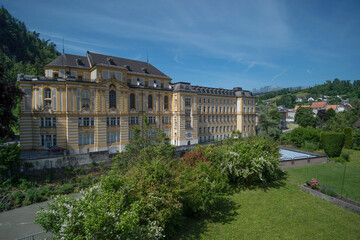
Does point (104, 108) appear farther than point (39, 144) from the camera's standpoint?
Yes

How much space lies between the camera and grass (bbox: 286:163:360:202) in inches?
858

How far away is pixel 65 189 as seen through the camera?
24.5 meters

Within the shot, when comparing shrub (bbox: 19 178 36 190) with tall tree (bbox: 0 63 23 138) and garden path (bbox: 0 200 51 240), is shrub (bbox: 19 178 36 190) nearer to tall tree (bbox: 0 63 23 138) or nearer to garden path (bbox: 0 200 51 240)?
garden path (bbox: 0 200 51 240)

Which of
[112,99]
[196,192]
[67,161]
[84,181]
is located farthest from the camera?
[112,99]

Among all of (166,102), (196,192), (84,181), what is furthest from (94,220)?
(166,102)

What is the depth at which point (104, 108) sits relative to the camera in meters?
36.2

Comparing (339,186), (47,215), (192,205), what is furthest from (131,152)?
(339,186)

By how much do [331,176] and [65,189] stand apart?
35535mm

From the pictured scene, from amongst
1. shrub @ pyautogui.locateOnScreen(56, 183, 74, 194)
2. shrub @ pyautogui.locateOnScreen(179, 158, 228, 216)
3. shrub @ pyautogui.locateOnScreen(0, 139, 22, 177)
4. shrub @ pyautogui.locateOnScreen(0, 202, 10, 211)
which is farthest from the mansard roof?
shrub @ pyautogui.locateOnScreen(179, 158, 228, 216)

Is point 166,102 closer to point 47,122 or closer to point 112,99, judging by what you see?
point 112,99

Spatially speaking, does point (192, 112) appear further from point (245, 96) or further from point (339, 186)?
point (339, 186)

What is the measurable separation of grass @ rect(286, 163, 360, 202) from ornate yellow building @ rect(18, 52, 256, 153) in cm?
2504

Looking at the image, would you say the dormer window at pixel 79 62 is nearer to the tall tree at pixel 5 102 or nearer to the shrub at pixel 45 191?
the tall tree at pixel 5 102

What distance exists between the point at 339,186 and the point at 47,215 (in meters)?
28.8
